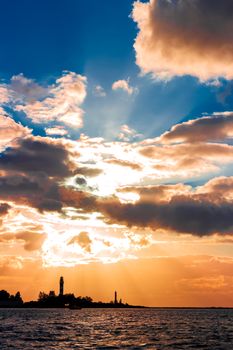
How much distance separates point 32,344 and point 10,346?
5.44 m

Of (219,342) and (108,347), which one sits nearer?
(108,347)

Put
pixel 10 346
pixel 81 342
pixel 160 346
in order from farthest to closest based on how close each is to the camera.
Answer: pixel 81 342
pixel 160 346
pixel 10 346

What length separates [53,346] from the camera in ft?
275

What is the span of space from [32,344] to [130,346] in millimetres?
18117

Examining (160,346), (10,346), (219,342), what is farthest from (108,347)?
(219,342)

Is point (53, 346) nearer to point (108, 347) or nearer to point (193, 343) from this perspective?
point (108, 347)

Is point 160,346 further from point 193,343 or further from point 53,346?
point 53,346

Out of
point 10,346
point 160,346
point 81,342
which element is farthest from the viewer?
point 81,342

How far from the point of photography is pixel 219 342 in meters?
98.0

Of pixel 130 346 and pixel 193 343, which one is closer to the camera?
pixel 130 346

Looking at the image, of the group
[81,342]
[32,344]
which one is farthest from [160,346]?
[32,344]

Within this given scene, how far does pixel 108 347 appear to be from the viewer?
279 ft

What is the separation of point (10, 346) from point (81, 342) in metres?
17.4

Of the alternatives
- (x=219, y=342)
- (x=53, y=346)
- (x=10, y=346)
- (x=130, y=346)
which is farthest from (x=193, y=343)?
(x=10, y=346)
